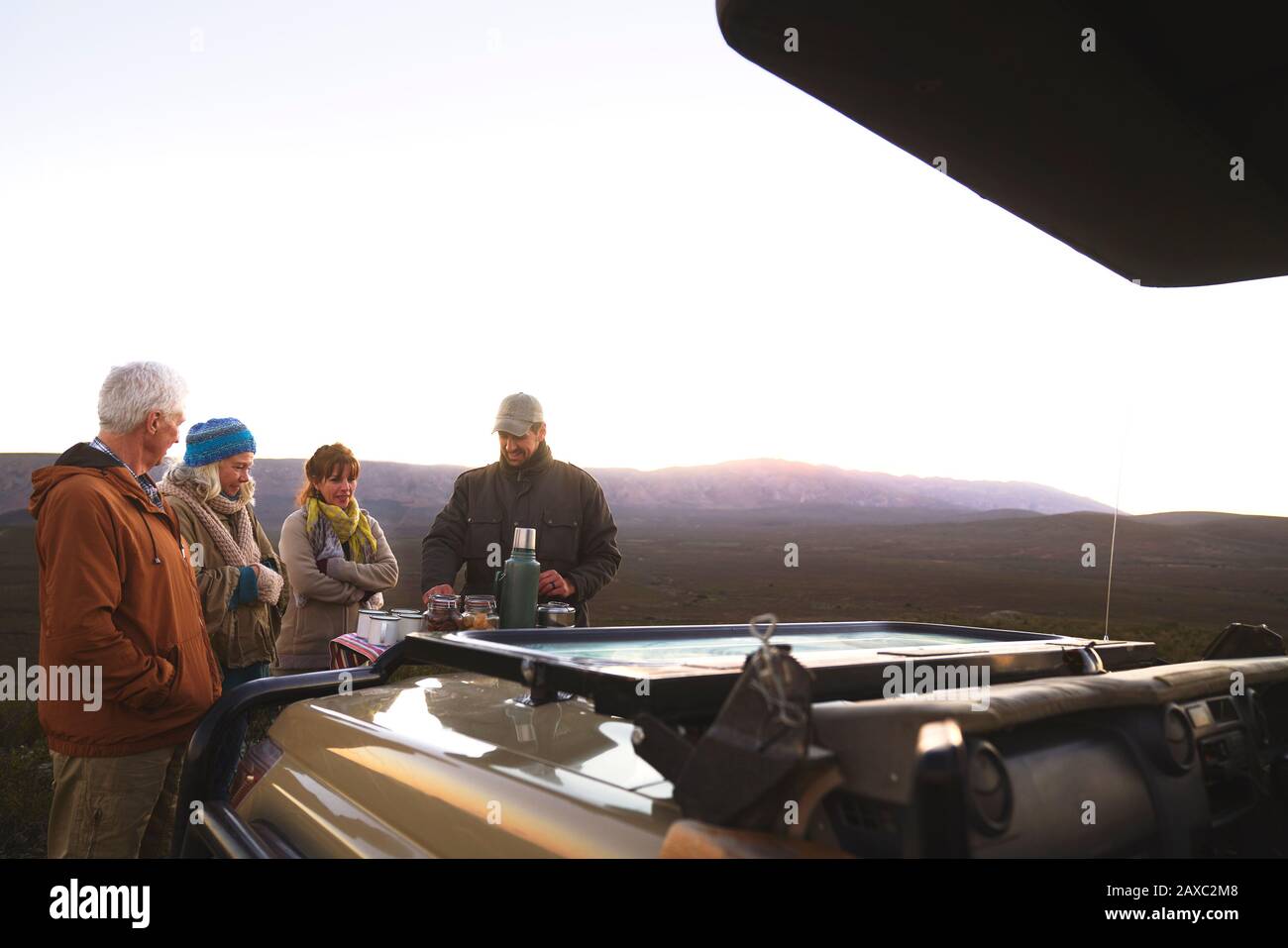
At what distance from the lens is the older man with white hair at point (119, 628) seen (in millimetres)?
2861

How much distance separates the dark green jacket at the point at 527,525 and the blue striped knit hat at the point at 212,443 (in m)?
1.05

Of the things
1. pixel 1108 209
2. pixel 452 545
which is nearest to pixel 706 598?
pixel 452 545

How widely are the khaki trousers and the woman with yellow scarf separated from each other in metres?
1.78

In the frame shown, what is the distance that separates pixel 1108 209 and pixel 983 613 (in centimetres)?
2457

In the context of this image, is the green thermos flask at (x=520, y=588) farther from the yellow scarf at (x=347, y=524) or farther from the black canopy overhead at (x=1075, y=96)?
the yellow scarf at (x=347, y=524)

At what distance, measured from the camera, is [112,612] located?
115 inches

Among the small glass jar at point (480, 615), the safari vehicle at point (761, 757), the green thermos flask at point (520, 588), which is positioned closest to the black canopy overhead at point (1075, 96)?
the safari vehicle at point (761, 757)

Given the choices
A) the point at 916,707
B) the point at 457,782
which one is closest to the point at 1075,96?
the point at 916,707

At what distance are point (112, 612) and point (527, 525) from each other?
2.17m

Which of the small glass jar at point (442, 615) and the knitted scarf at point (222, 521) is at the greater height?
the knitted scarf at point (222, 521)

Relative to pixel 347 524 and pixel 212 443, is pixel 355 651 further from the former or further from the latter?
pixel 347 524

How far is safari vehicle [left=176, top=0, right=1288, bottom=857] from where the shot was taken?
112 centimetres

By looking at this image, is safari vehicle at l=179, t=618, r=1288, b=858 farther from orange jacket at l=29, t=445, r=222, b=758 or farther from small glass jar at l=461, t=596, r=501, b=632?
orange jacket at l=29, t=445, r=222, b=758
